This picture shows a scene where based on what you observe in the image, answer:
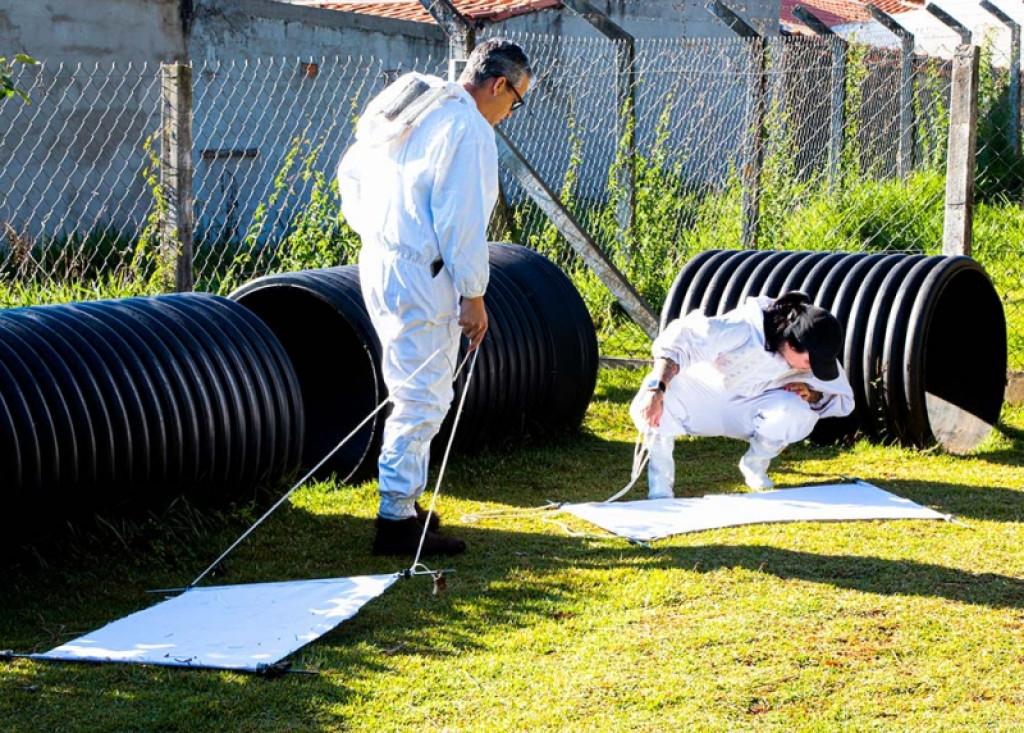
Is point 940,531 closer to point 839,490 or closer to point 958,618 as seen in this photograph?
point 839,490

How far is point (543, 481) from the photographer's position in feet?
22.1

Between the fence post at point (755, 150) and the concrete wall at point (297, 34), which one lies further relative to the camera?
the concrete wall at point (297, 34)

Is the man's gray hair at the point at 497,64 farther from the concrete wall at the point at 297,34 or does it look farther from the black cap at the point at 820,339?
the concrete wall at the point at 297,34

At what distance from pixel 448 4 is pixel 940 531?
5011mm

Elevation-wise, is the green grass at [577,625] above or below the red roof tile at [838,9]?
below

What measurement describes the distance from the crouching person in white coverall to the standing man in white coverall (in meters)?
1.21

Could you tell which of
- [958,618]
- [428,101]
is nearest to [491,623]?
[958,618]

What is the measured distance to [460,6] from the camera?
2169 cm

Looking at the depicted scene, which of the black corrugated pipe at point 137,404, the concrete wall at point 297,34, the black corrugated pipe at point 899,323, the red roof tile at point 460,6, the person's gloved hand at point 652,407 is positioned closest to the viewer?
the black corrugated pipe at point 137,404

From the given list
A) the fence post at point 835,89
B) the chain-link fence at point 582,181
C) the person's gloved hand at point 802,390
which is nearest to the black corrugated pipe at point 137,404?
the chain-link fence at point 582,181

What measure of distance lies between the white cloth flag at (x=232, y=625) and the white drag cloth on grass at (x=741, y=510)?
1.21m

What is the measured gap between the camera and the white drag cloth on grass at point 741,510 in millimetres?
5680

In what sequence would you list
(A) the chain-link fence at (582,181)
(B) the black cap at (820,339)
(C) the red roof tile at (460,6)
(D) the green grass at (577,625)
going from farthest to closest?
(C) the red roof tile at (460,6), (A) the chain-link fence at (582,181), (B) the black cap at (820,339), (D) the green grass at (577,625)

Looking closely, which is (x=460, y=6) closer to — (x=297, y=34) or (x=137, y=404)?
(x=297, y=34)
